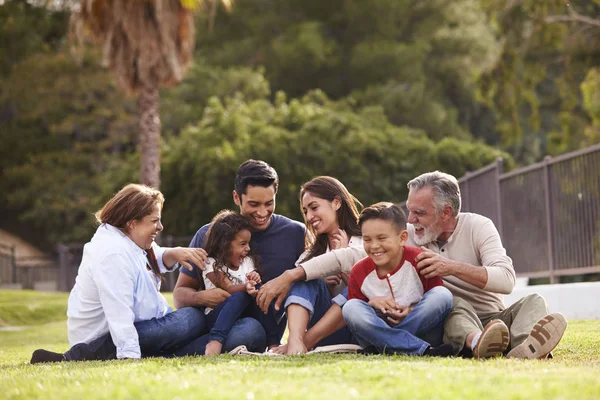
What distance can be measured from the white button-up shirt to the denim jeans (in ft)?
0.26

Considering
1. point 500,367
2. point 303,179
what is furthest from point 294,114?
point 500,367

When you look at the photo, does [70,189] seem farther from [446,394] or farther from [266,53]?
[446,394]

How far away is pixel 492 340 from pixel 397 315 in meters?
0.65

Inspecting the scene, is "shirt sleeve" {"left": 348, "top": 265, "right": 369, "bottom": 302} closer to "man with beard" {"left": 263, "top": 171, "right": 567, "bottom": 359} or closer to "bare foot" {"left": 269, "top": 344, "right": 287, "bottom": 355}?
"man with beard" {"left": 263, "top": 171, "right": 567, "bottom": 359}

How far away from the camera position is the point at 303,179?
2712cm

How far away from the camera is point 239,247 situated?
716 centimetres

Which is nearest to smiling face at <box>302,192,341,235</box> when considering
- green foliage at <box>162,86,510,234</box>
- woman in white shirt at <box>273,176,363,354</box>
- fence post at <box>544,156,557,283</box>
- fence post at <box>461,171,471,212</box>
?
woman in white shirt at <box>273,176,363,354</box>

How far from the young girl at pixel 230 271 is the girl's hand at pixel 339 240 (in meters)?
0.59

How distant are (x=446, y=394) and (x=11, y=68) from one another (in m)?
37.0

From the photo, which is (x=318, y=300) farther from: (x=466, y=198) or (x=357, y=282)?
(x=466, y=198)

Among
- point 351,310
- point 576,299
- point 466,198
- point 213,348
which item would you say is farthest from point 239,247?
point 466,198

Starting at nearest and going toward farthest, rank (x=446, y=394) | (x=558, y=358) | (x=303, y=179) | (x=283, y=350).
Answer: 1. (x=446, y=394)
2. (x=558, y=358)
3. (x=283, y=350)
4. (x=303, y=179)

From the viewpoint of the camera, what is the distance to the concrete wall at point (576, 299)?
10359 millimetres

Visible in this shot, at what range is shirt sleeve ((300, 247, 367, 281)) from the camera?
6801 mm
